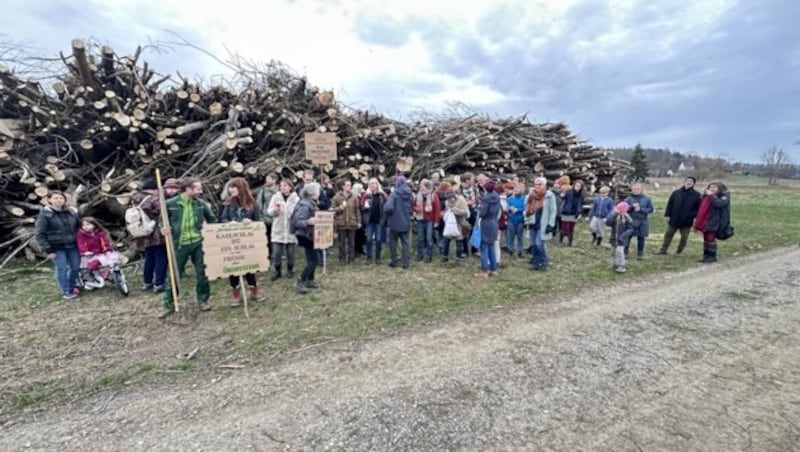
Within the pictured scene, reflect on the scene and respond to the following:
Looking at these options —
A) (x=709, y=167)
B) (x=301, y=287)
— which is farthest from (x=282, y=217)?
(x=709, y=167)

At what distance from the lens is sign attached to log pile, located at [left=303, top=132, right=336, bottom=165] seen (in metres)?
8.41

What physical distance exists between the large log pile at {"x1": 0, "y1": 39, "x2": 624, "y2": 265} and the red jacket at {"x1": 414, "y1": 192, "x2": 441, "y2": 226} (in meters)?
2.69

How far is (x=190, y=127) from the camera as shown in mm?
8977

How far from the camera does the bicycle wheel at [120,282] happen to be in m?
6.12

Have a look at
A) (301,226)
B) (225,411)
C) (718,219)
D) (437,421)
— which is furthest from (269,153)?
(718,219)

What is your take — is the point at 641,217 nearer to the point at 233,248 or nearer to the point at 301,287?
the point at 301,287

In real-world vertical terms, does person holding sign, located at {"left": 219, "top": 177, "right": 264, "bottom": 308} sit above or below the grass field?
above

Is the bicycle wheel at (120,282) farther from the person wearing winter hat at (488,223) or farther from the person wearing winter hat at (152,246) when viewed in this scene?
the person wearing winter hat at (488,223)

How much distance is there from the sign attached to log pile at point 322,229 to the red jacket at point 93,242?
3.50 meters

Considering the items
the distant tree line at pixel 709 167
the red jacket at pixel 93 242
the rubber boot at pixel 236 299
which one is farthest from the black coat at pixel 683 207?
the distant tree line at pixel 709 167

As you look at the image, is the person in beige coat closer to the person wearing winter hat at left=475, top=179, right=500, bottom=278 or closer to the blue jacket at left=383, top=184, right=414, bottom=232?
the blue jacket at left=383, top=184, right=414, bottom=232

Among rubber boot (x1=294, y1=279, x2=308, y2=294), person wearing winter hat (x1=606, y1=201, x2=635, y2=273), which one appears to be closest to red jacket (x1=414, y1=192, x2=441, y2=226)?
rubber boot (x1=294, y1=279, x2=308, y2=294)

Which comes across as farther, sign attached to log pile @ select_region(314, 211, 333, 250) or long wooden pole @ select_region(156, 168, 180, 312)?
sign attached to log pile @ select_region(314, 211, 333, 250)

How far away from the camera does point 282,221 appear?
276 inches
